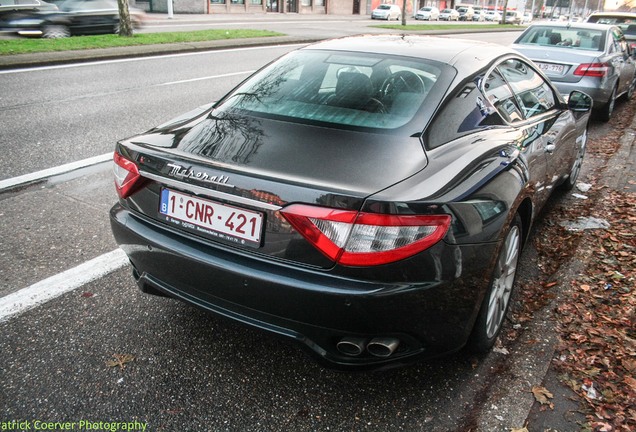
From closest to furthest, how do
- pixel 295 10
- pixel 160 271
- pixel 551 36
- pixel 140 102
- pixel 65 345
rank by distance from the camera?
pixel 160 271
pixel 65 345
pixel 140 102
pixel 551 36
pixel 295 10

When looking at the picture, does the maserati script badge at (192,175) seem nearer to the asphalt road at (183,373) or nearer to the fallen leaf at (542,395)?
the asphalt road at (183,373)

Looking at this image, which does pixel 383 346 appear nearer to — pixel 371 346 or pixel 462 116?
pixel 371 346

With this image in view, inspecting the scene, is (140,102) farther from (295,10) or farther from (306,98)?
(295,10)

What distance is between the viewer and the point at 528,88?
377cm

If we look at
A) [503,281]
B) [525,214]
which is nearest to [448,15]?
[525,214]

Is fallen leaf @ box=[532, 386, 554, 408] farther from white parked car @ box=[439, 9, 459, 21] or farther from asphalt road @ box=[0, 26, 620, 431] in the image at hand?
white parked car @ box=[439, 9, 459, 21]

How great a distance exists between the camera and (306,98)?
2922mm

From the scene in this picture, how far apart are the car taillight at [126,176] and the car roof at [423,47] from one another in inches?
58.9

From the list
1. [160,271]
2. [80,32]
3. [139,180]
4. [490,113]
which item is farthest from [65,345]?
[80,32]

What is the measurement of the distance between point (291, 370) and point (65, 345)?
116 cm

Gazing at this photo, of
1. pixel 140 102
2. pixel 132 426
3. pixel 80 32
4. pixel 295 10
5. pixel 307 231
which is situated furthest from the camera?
pixel 295 10

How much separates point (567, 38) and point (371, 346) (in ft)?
27.9

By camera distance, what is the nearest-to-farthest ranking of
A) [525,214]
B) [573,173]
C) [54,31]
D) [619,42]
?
[525,214]
[573,173]
[619,42]
[54,31]

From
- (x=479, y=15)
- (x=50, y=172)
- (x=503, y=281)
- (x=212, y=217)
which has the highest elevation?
(x=479, y=15)
